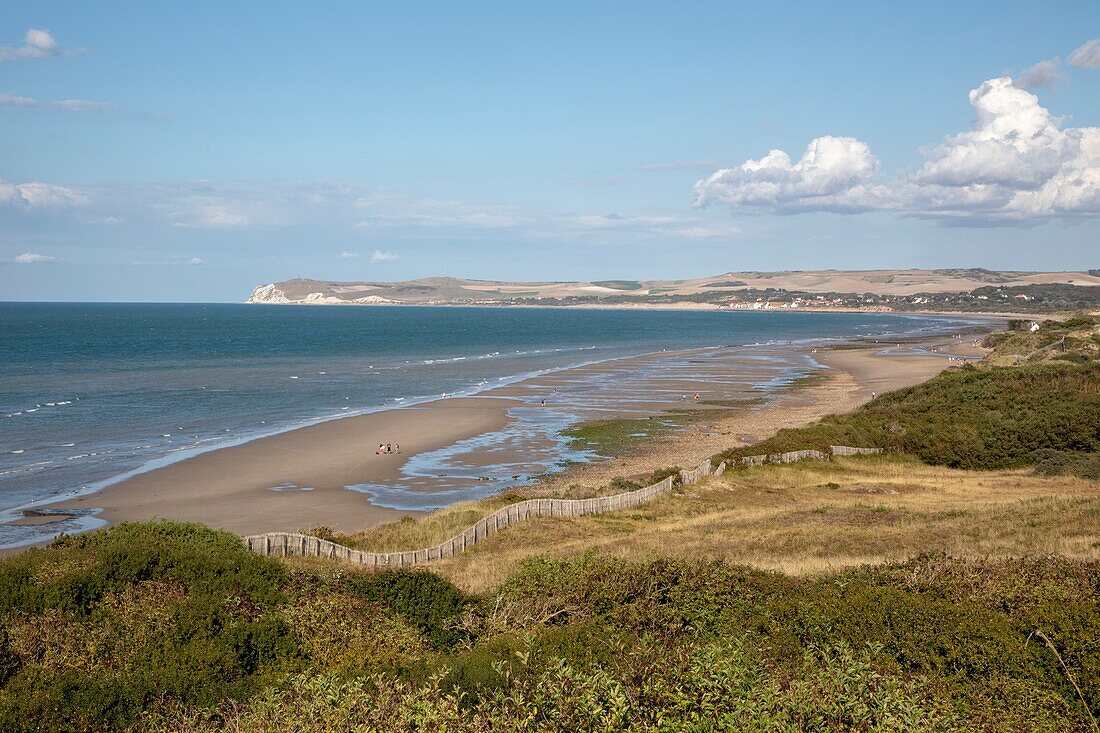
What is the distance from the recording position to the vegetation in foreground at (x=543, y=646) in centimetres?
890

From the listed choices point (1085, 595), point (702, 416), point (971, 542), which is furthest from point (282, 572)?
point (702, 416)

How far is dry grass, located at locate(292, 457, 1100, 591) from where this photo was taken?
22422 millimetres


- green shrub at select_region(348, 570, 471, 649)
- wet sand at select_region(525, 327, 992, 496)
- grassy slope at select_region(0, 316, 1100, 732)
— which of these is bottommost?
wet sand at select_region(525, 327, 992, 496)

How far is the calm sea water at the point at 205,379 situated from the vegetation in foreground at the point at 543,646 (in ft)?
85.9

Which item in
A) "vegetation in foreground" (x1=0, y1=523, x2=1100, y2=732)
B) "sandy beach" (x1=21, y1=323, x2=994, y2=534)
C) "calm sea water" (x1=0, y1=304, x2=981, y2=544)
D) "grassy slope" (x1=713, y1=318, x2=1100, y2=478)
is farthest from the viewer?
"calm sea water" (x1=0, y1=304, x2=981, y2=544)

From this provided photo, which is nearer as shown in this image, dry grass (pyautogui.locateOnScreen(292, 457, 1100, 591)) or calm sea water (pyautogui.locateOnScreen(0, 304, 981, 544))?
dry grass (pyautogui.locateOnScreen(292, 457, 1100, 591))

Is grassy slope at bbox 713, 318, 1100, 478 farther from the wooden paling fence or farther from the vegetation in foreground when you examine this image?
the vegetation in foreground

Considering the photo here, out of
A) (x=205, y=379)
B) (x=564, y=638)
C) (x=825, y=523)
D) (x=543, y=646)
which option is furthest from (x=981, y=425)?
(x=205, y=379)

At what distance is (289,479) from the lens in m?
42.4

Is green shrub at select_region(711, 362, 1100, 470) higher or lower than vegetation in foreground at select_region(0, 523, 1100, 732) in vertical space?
lower

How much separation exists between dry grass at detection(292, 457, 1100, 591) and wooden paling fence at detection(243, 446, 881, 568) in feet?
1.31

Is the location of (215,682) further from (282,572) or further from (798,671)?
(798,671)

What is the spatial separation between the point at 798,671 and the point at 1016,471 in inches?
1284

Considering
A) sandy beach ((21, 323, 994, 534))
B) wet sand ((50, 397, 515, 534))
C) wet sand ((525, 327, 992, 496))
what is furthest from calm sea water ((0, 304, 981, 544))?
wet sand ((525, 327, 992, 496))
